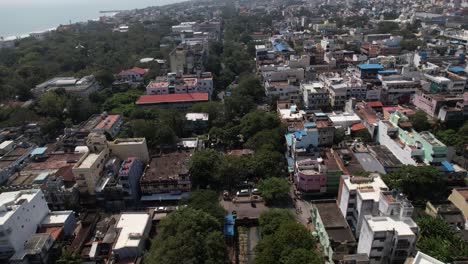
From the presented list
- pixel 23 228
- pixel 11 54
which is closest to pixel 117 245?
pixel 23 228

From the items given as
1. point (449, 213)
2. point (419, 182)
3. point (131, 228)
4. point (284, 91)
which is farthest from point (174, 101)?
point (449, 213)

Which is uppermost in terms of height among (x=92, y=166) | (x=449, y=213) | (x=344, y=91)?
(x=344, y=91)

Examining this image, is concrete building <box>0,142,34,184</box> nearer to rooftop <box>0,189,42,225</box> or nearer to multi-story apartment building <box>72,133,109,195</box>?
rooftop <box>0,189,42,225</box>

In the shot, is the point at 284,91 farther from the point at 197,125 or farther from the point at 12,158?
the point at 12,158

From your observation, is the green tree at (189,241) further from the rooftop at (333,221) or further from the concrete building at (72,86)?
the concrete building at (72,86)

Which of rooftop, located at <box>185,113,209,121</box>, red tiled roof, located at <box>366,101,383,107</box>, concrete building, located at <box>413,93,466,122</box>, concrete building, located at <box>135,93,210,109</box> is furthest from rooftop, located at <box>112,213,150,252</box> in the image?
concrete building, located at <box>413,93,466,122</box>

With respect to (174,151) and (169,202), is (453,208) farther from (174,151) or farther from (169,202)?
(174,151)

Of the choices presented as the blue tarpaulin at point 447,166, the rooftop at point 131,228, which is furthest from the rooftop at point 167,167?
the blue tarpaulin at point 447,166

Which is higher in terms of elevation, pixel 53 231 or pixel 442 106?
pixel 442 106
